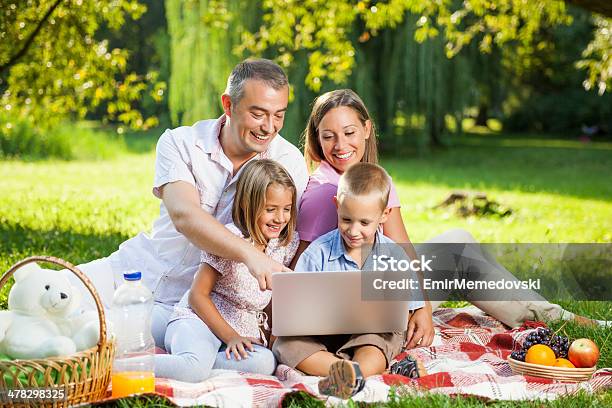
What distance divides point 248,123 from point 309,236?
59 cm

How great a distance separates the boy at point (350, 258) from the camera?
12.4 ft

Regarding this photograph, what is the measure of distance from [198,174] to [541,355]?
1771mm

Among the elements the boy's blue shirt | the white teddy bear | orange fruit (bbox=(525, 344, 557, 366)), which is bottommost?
orange fruit (bbox=(525, 344, 557, 366))

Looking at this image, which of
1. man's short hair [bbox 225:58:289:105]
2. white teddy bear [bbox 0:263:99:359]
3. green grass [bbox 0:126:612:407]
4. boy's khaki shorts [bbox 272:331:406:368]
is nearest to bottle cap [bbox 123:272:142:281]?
white teddy bear [bbox 0:263:99:359]

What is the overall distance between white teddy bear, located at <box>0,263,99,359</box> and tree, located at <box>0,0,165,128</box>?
4975 mm

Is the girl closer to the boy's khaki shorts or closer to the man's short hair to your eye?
the boy's khaki shorts

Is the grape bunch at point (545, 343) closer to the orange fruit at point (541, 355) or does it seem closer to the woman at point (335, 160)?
the orange fruit at point (541, 355)

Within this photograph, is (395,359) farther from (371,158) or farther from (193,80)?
(193,80)

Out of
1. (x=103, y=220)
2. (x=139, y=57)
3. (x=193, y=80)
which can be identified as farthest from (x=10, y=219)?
(x=139, y=57)

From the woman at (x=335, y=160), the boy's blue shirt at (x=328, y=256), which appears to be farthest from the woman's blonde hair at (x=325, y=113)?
the boy's blue shirt at (x=328, y=256)

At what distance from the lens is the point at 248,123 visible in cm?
410

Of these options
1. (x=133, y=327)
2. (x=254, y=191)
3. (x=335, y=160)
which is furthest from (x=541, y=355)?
(x=133, y=327)

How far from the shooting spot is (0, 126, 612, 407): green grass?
6.77 meters

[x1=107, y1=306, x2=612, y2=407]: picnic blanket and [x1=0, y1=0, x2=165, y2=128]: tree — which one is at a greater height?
[x1=0, y1=0, x2=165, y2=128]: tree
